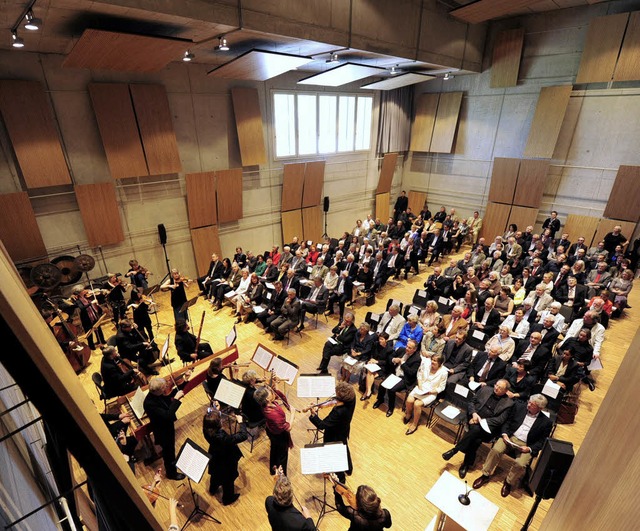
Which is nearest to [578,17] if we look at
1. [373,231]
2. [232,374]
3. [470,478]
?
[373,231]

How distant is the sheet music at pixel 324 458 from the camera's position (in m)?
3.35

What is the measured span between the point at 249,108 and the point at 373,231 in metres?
5.49

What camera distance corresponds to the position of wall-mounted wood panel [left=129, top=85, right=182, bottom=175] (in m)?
8.25

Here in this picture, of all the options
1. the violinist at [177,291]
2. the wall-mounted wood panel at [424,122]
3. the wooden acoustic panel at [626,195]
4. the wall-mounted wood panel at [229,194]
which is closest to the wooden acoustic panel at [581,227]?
the wooden acoustic panel at [626,195]

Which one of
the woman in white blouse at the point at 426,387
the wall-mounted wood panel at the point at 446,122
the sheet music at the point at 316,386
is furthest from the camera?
the wall-mounted wood panel at the point at 446,122

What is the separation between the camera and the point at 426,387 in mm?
5156

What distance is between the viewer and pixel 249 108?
33.0 ft

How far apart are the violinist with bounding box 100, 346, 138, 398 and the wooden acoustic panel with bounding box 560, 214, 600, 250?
13.0m

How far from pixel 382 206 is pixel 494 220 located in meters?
4.42

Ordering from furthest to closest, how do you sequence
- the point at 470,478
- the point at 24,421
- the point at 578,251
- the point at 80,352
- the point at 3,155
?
the point at 578,251 → the point at 3,155 → the point at 80,352 → the point at 470,478 → the point at 24,421

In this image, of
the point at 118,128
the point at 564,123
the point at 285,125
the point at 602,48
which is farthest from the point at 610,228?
the point at 118,128

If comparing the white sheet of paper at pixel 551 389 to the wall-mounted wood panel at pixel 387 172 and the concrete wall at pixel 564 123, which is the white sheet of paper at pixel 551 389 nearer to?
the concrete wall at pixel 564 123

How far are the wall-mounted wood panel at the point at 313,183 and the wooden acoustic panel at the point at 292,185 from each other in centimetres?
20

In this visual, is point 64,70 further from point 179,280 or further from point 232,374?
point 232,374
